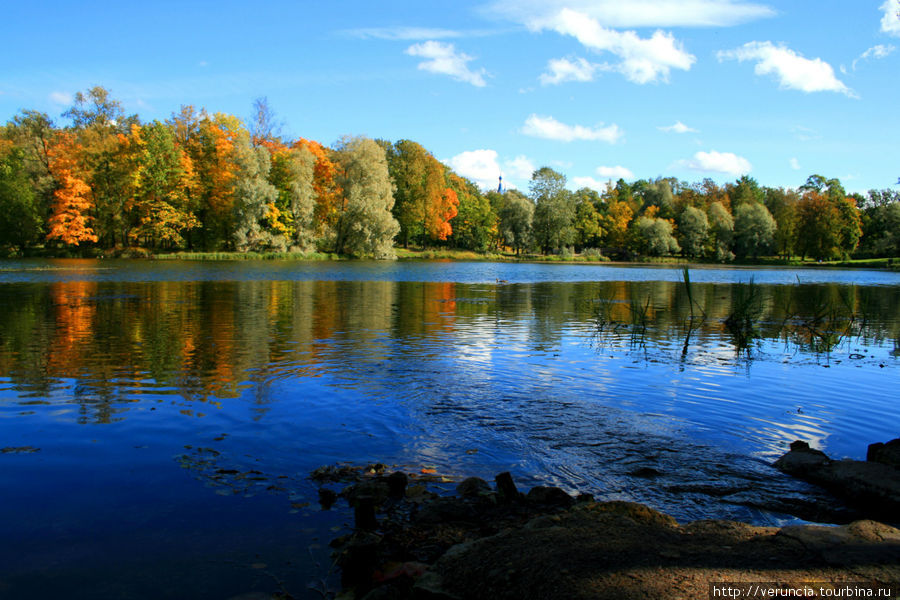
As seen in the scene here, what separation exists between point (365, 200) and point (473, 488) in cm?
6364

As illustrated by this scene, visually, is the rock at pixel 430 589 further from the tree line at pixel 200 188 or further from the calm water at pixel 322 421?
the tree line at pixel 200 188

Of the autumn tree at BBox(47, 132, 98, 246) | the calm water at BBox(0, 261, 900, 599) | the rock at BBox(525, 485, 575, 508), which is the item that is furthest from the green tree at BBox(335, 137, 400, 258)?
the rock at BBox(525, 485, 575, 508)

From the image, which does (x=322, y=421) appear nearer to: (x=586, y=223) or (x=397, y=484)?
(x=397, y=484)

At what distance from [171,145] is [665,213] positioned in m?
86.9

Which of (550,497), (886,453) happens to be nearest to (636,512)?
(550,497)

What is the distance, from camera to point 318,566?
14.8 ft

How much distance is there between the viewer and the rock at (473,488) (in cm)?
569

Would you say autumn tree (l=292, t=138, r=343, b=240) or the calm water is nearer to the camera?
the calm water

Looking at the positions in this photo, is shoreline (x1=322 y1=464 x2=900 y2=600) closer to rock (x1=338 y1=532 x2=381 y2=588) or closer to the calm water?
rock (x1=338 y1=532 x2=381 y2=588)

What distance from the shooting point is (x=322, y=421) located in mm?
8312

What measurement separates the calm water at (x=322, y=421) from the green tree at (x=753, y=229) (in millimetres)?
87846

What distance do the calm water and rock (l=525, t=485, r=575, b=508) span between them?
0.59m

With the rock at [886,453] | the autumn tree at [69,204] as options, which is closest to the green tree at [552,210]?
the autumn tree at [69,204]

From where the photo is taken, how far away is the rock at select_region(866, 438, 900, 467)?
651cm
